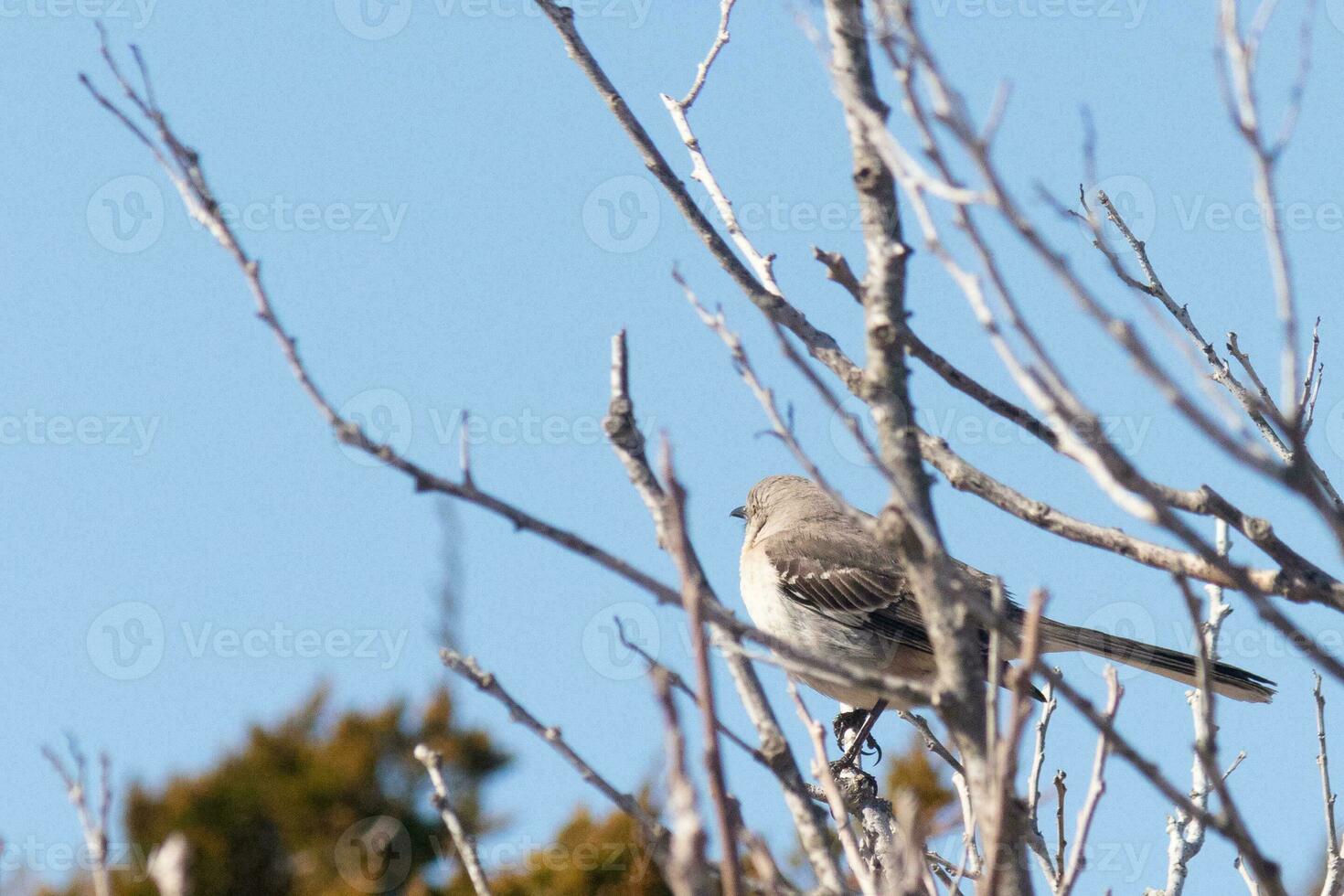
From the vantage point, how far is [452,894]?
494 cm

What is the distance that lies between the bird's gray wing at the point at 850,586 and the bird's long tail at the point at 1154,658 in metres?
0.68

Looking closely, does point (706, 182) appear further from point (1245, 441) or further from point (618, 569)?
point (1245, 441)

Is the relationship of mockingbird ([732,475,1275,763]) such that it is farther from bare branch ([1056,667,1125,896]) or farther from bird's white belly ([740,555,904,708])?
bare branch ([1056,667,1125,896])

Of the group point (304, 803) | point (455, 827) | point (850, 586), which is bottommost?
point (304, 803)

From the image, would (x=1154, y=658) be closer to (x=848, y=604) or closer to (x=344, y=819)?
(x=848, y=604)

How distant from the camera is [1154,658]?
562 centimetres

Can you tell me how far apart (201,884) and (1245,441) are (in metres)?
4.81

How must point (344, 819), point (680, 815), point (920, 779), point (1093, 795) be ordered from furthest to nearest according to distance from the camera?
1. point (920, 779)
2. point (344, 819)
3. point (1093, 795)
4. point (680, 815)

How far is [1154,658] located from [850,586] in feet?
5.93

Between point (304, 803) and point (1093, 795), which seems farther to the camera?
point (304, 803)

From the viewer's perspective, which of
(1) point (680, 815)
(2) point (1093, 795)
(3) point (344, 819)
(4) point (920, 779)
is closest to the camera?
(1) point (680, 815)

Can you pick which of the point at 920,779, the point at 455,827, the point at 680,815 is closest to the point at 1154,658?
the point at 920,779

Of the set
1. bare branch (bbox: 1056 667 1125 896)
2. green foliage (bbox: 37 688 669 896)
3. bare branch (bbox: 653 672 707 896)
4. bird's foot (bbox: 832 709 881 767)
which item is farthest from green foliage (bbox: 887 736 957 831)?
bare branch (bbox: 653 672 707 896)

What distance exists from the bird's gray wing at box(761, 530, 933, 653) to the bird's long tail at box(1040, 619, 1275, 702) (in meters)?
0.68
